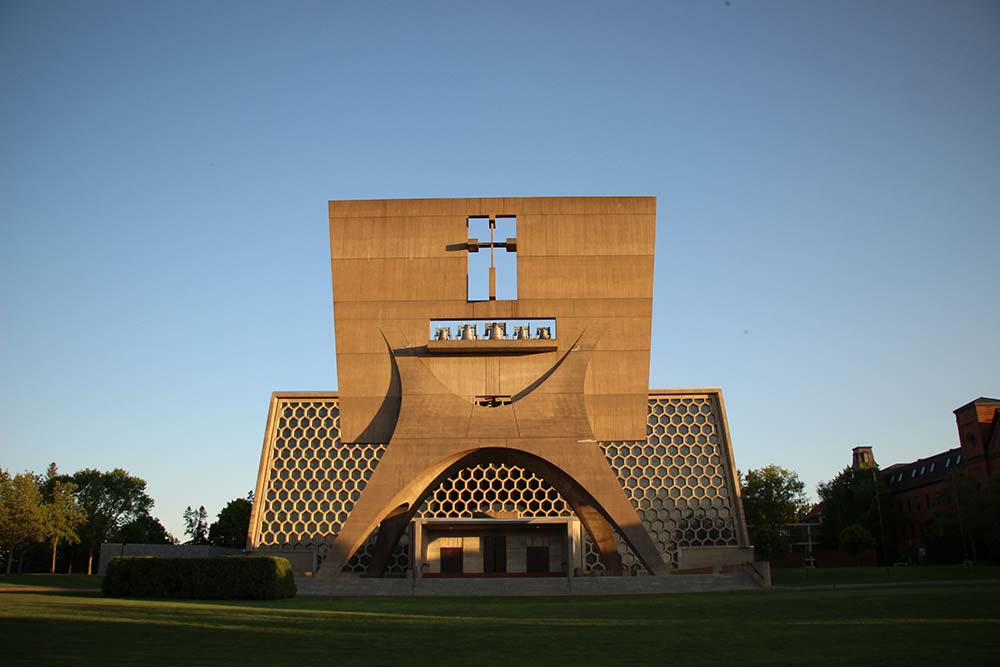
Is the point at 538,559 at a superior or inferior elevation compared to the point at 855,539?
inferior

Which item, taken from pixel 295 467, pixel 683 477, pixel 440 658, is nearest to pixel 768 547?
pixel 683 477

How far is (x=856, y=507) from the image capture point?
4931 cm

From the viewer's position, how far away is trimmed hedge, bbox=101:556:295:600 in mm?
18875

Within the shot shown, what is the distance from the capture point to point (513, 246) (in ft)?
93.4

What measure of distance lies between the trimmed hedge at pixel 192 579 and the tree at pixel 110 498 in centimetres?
4093

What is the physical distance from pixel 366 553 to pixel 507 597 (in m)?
12.6

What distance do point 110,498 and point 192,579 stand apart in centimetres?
4788

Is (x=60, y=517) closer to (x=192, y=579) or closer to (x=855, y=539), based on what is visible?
(x=192, y=579)

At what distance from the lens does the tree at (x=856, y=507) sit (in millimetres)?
48719

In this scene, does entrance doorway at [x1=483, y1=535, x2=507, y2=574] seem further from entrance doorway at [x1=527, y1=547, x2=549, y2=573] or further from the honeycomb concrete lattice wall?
the honeycomb concrete lattice wall

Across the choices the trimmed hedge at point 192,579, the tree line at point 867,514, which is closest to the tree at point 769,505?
the tree line at point 867,514

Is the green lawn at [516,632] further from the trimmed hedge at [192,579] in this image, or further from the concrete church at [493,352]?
the concrete church at [493,352]

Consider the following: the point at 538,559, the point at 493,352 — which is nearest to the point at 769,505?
the point at 538,559

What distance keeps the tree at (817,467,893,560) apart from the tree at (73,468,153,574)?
46.7 m
